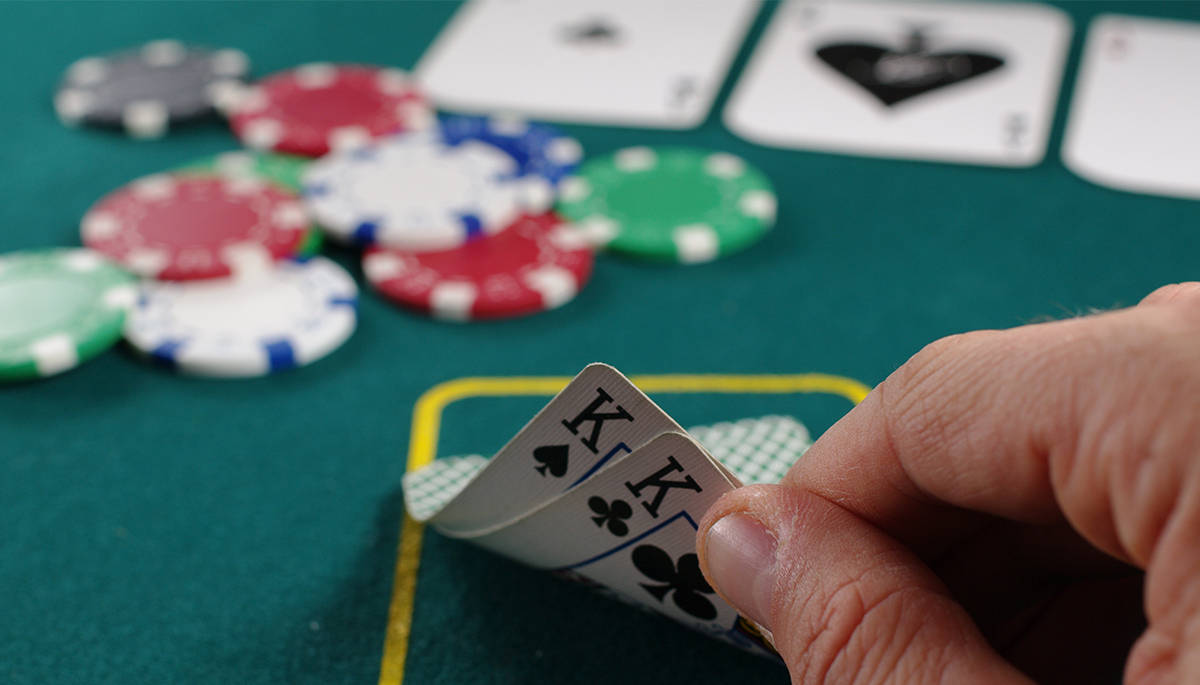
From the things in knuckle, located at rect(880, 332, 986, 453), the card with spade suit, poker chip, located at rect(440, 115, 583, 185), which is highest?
knuckle, located at rect(880, 332, 986, 453)

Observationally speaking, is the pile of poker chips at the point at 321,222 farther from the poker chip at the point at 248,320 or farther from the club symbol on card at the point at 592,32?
the club symbol on card at the point at 592,32

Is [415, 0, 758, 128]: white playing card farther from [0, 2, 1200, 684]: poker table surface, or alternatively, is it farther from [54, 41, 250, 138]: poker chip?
[54, 41, 250, 138]: poker chip

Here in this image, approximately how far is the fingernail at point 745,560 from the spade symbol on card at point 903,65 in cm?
170

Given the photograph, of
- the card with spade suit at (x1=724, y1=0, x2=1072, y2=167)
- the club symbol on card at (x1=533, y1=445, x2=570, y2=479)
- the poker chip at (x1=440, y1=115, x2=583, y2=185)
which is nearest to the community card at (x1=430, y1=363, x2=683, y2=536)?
the club symbol on card at (x1=533, y1=445, x2=570, y2=479)

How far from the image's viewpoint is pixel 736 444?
1.25 m

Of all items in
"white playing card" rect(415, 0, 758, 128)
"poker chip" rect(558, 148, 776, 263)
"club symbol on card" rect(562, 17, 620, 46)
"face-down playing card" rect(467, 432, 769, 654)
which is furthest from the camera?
"club symbol on card" rect(562, 17, 620, 46)

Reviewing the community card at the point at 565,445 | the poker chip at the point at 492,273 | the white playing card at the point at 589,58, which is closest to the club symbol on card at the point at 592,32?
the white playing card at the point at 589,58

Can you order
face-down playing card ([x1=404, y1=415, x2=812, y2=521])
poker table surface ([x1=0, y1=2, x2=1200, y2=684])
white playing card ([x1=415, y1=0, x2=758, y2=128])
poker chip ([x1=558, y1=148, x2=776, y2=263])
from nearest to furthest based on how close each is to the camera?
poker table surface ([x1=0, y1=2, x2=1200, y2=684])
face-down playing card ([x1=404, y1=415, x2=812, y2=521])
poker chip ([x1=558, y1=148, x2=776, y2=263])
white playing card ([x1=415, y1=0, x2=758, y2=128])

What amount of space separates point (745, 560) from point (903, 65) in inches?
75.6

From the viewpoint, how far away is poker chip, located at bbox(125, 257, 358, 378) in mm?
1510

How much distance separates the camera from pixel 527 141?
209 centimetres

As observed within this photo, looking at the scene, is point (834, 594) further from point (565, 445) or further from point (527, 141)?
point (527, 141)

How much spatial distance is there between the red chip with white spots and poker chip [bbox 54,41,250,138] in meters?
0.27

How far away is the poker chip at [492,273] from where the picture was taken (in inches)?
64.9
